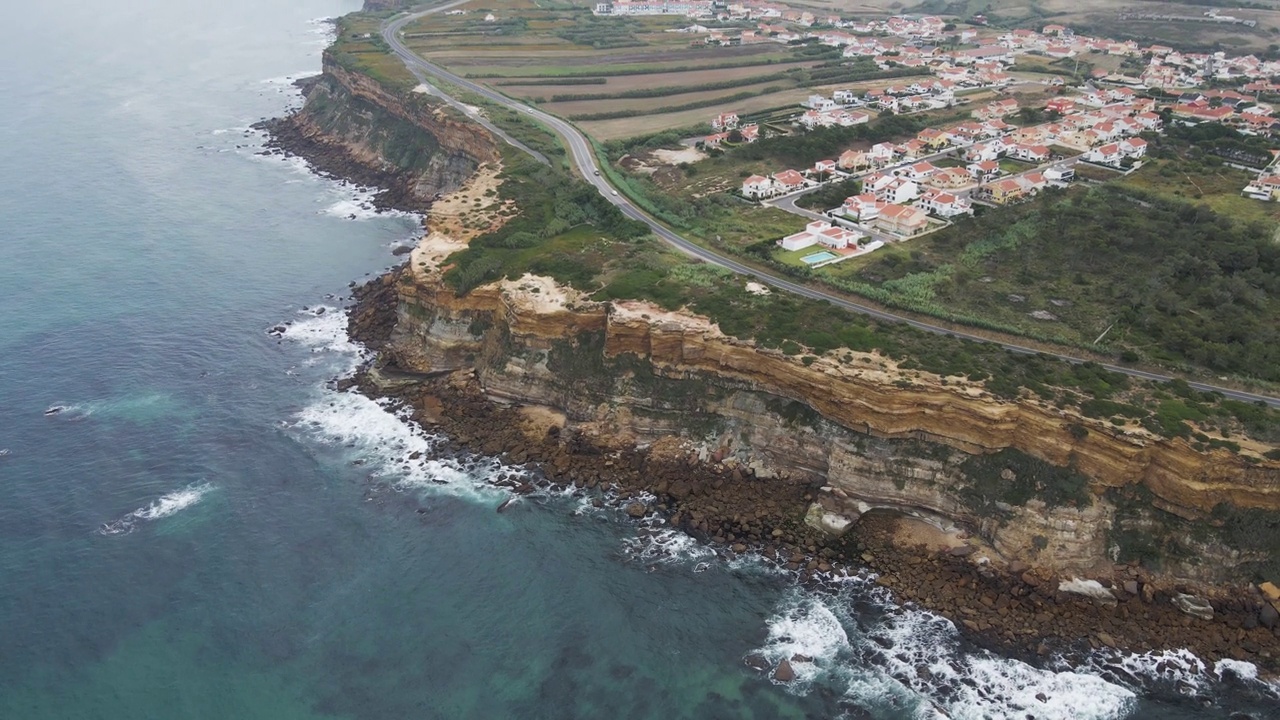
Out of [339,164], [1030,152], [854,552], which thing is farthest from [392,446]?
[1030,152]

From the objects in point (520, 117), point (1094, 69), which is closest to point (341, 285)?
point (520, 117)

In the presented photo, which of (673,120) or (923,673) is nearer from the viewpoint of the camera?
(923,673)

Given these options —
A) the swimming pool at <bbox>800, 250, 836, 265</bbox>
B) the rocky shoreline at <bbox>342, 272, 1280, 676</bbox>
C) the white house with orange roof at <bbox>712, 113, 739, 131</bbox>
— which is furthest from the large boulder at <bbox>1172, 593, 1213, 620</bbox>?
the white house with orange roof at <bbox>712, 113, 739, 131</bbox>

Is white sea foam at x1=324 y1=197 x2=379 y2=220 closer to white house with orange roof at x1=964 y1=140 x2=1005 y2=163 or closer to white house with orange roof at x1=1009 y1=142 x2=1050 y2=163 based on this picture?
white house with orange roof at x1=964 y1=140 x2=1005 y2=163

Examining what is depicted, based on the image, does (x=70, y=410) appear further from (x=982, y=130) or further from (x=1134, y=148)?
(x=1134, y=148)

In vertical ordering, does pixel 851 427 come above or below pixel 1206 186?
below

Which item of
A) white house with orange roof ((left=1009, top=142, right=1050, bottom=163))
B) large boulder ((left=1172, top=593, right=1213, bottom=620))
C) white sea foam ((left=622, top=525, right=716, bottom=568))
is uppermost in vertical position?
white house with orange roof ((left=1009, top=142, right=1050, bottom=163))
